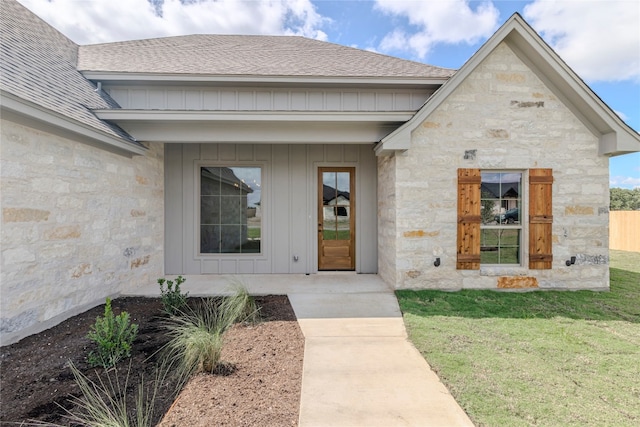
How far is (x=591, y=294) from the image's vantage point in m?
4.67

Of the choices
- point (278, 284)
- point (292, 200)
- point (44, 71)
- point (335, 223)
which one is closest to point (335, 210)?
point (335, 223)

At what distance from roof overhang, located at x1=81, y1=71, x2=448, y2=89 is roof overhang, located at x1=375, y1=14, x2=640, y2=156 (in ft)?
3.36

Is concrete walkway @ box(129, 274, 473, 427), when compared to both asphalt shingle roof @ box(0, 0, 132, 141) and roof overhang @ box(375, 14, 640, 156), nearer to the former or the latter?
roof overhang @ box(375, 14, 640, 156)

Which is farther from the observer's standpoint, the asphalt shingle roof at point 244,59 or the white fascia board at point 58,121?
the asphalt shingle roof at point 244,59

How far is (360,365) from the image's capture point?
2.83 m

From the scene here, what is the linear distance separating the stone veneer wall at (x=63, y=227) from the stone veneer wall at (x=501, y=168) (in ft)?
15.0

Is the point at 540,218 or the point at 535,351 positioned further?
the point at 540,218

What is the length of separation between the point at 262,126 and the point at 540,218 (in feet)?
16.3

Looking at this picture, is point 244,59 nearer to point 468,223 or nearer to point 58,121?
point 58,121

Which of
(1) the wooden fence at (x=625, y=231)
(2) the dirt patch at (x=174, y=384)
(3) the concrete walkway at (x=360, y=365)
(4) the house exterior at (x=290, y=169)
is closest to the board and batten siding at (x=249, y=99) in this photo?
(4) the house exterior at (x=290, y=169)

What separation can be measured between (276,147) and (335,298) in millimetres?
3462

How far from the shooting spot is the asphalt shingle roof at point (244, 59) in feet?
18.0

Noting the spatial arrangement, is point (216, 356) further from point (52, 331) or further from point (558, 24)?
point (558, 24)

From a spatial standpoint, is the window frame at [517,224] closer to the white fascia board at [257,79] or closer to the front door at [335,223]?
the white fascia board at [257,79]
